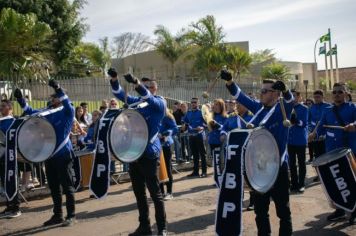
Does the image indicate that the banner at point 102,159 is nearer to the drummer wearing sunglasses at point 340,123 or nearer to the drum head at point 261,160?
the drum head at point 261,160

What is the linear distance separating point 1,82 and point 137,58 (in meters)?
34.3

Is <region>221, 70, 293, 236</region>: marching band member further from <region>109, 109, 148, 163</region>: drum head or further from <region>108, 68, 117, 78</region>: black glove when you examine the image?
<region>108, 68, 117, 78</region>: black glove

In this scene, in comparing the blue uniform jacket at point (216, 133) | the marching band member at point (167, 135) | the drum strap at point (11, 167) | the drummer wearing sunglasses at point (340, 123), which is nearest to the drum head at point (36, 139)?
the drum strap at point (11, 167)

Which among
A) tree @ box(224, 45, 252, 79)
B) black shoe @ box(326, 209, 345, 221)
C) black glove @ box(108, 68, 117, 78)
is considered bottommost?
black shoe @ box(326, 209, 345, 221)

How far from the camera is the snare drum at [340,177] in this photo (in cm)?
675

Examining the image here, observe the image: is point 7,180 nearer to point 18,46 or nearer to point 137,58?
point 18,46

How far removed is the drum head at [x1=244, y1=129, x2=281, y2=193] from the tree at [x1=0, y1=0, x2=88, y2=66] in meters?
25.0

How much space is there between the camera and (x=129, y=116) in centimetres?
631

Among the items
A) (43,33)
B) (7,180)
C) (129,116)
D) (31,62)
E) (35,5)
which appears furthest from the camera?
(35,5)

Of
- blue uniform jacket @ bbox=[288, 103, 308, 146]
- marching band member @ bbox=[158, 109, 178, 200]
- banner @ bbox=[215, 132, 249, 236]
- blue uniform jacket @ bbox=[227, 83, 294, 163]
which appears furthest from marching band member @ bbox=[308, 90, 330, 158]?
banner @ bbox=[215, 132, 249, 236]

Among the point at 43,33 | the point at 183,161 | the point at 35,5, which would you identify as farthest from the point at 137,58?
the point at 183,161

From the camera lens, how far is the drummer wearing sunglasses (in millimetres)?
7295

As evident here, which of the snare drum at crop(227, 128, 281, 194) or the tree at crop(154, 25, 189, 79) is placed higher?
the tree at crop(154, 25, 189, 79)

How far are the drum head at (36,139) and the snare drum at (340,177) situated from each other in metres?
3.94
